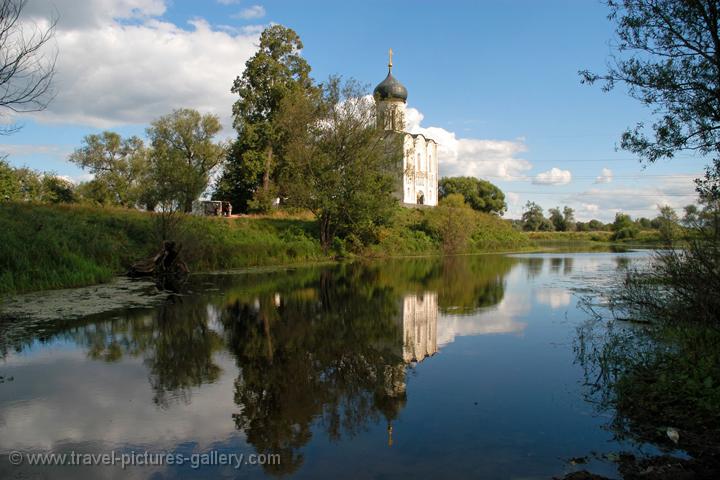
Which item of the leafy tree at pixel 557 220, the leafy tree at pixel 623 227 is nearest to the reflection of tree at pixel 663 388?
the leafy tree at pixel 623 227

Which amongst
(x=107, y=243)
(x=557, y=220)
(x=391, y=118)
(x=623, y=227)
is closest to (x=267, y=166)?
(x=391, y=118)

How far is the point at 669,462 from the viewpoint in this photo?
14.3ft

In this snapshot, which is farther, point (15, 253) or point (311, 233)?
point (311, 233)

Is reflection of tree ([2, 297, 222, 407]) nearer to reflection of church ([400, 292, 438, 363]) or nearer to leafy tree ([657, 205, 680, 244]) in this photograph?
reflection of church ([400, 292, 438, 363])

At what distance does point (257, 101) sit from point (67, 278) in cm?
2697

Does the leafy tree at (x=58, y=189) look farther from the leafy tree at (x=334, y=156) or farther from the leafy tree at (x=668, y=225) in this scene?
the leafy tree at (x=668, y=225)

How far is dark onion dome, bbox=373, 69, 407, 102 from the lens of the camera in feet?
183

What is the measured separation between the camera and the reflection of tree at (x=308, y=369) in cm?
549

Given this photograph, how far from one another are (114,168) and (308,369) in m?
62.5

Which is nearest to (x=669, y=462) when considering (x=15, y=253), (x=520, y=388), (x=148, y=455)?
(x=520, y=388)

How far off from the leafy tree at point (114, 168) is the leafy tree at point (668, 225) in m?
58.9

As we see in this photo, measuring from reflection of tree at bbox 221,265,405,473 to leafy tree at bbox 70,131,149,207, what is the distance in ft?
170

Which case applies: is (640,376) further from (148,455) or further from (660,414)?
(148,455)

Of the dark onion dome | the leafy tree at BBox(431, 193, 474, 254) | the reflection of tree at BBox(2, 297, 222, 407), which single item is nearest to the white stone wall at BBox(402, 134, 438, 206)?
the dark onion dome
